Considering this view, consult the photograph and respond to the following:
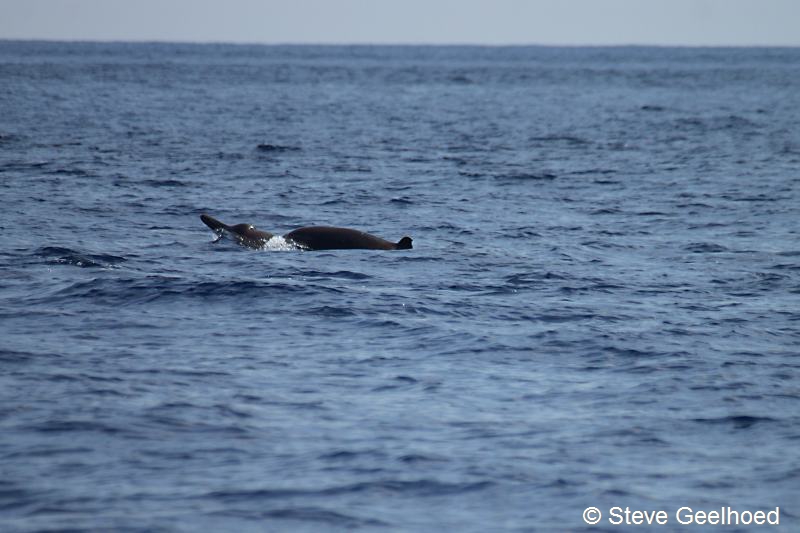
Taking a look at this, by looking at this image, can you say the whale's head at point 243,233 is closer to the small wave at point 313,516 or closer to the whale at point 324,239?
the whale at point 324,239

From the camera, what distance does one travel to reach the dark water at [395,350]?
996 cm

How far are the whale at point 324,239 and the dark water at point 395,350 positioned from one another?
1.66ft

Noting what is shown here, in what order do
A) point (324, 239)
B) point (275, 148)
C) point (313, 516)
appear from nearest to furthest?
point (313, 516) < point (324, 239) < point (275, 148)

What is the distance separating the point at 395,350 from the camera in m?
14.3

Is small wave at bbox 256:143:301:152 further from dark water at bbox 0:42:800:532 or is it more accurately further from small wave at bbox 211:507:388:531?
small wave at bbox 211:507:388:531

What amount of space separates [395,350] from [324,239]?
22.1ft

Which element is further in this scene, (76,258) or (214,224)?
(214,224)

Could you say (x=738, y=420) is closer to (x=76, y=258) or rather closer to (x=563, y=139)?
(x=76, y=258)

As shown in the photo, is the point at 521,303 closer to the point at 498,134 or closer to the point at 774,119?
the point at 498,134

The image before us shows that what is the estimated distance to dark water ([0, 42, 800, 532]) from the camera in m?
9.96

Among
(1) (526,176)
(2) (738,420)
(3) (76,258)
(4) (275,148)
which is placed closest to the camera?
(2) (738,420)

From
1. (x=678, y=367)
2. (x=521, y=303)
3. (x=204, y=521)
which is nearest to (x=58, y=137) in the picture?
(x=521, y=303)

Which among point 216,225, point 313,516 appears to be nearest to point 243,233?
point 216,225

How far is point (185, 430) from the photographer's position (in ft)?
36.8
